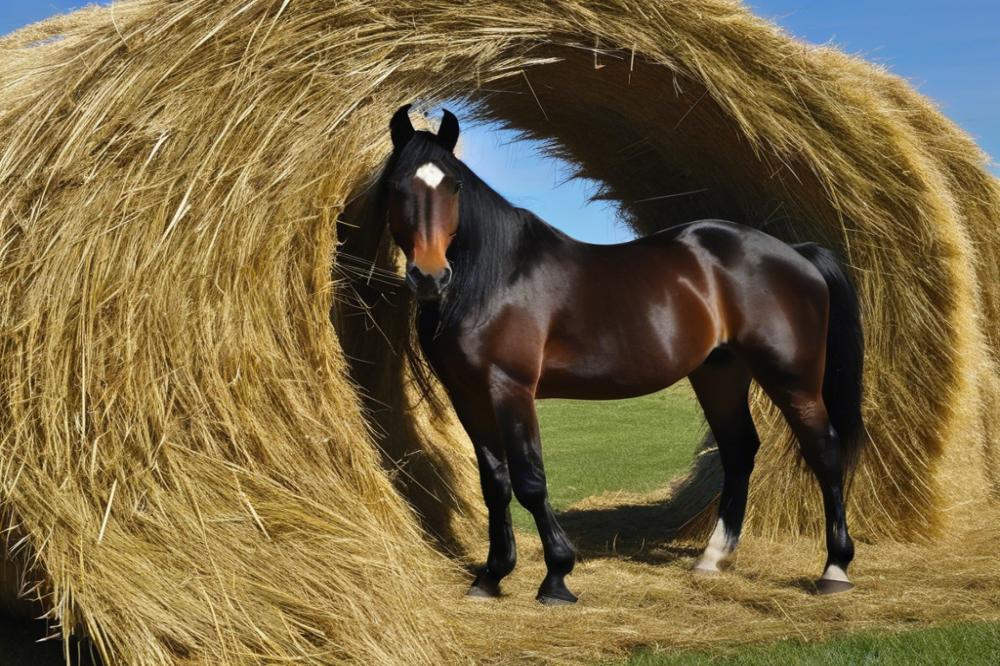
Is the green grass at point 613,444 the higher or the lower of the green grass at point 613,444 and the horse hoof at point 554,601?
the lower

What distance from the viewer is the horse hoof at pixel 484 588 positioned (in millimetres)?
4602

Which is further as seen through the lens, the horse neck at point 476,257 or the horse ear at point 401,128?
the horse neck at point 476,257

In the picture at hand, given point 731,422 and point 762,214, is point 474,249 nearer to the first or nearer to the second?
point 731,422

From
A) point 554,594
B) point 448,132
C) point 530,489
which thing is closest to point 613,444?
point 554,594

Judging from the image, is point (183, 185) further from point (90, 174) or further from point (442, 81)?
point (442, 81)

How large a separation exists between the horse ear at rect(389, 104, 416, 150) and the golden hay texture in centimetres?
9

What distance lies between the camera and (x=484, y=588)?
462 cm

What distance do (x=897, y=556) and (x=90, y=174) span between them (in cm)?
424

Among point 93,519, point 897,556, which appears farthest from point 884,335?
point 93,519

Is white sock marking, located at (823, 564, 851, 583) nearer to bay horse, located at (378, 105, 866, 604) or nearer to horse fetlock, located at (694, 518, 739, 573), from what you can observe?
bay horse, located at (378, 105, 866, 604)

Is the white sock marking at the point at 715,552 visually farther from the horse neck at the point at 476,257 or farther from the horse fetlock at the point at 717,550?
the horse neck at the point at 476,257

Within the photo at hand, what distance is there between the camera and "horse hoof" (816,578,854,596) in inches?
184

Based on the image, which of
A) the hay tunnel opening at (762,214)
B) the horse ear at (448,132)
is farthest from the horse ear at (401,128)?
the hay tunnel opening at (762,214)

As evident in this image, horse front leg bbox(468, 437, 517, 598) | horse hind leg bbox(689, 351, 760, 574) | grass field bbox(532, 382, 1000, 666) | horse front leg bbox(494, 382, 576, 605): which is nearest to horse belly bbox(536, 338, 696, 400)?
horse front leg bbox(494, 382, 576, 605)
